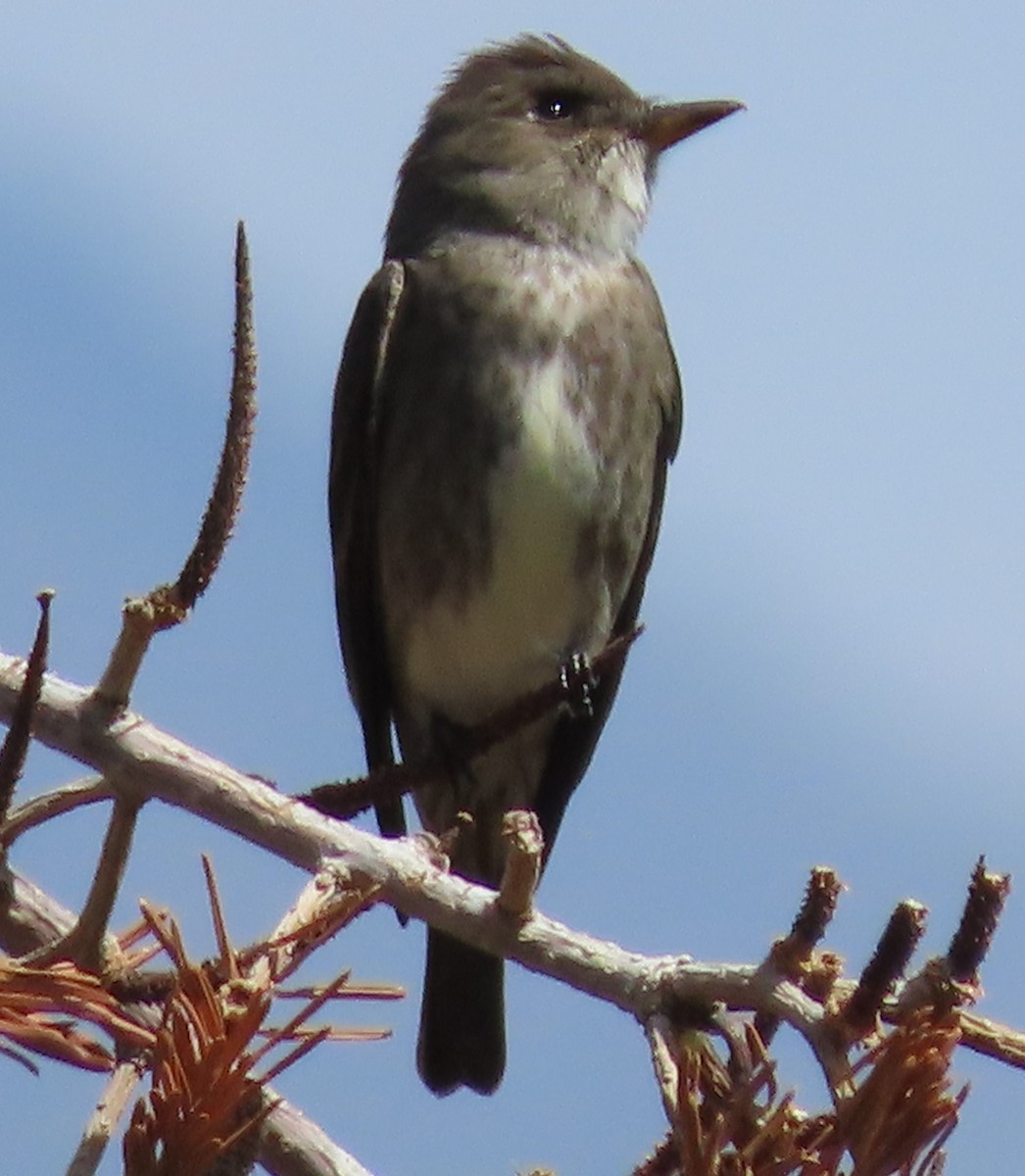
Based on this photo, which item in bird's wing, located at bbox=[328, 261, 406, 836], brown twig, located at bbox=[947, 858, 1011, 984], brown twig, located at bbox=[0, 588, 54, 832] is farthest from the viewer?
bird's wing, located at bbox=[328, 261, 406, 836]

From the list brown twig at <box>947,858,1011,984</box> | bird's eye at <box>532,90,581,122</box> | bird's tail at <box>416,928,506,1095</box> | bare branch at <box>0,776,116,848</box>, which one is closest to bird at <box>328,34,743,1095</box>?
bird's tail at <box>416,928,506,1095</box>

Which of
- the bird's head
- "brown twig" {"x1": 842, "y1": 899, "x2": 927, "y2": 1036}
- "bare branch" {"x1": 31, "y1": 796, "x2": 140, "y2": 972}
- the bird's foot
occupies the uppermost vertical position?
the bird's head

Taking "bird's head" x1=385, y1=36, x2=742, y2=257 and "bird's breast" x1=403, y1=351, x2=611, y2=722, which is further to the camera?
"bird's head" x1=385, y1=36, x2=742, y2=257

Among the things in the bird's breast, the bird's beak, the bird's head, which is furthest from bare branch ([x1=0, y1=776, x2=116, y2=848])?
the bird's beak

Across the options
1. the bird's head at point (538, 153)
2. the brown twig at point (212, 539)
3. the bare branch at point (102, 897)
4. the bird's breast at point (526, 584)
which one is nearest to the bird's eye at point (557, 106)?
the bird's head at point (538, 153)

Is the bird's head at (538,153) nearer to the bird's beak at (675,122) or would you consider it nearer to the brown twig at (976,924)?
the bird's beak at (675,122)

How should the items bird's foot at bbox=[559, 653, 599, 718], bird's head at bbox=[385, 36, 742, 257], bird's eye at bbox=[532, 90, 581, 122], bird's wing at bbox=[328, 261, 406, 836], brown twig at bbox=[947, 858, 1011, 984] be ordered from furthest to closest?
bird's eye at bbox=[532, 90, 581, 122] → bird's head at bbox=[385, 36, 742, 257] → bird's wing at bbox=[328, 261, 406, 836] → bird's foot at bbox=[559, 653, 599, 718] → brown twig at bbox=[947, 858, 1011, 984]

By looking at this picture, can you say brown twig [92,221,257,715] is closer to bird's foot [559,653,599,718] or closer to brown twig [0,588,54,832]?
brown twig [0,588,54,832]

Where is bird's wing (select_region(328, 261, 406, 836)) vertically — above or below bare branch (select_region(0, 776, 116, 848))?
above
